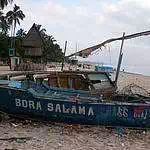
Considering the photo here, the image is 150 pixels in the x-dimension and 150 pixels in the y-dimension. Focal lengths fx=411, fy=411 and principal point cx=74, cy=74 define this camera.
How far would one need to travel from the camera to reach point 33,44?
2474 inches

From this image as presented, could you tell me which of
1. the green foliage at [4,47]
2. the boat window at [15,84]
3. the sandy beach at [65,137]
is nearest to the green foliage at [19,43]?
the green foliage at [4,47]

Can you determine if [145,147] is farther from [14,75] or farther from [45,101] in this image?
[14,75]

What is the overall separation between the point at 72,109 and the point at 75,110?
0.31 ft

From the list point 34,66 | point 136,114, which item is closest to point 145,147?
point 136,114

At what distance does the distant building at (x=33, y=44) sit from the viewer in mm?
63250

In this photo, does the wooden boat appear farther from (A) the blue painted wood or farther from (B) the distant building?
(B) the distant building

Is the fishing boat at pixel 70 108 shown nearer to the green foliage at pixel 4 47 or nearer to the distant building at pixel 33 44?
the distant building at pixel 33 44

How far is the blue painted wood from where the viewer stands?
484 inches

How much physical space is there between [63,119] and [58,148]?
104 inches

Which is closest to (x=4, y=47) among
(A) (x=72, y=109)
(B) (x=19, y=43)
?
(B) (x=19, y=43)

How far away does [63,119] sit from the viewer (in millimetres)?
12500

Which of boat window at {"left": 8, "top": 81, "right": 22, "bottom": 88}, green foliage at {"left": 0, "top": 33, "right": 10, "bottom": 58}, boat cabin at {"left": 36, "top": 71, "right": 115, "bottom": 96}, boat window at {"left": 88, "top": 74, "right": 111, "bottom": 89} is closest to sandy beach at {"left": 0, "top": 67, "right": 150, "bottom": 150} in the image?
boat window at {"left": 8, "top": 81, "right": 22, "bottom": 88}

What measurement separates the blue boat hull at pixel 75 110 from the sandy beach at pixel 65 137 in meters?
0.25

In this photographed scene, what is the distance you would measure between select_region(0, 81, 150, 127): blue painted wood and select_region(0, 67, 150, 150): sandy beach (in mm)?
258
